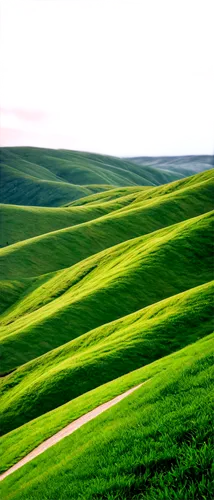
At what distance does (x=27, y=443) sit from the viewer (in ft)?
94.4

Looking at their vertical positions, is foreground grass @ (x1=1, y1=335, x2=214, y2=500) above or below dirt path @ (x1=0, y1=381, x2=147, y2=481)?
above

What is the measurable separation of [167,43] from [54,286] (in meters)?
100

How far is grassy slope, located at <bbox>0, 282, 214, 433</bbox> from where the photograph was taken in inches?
1690

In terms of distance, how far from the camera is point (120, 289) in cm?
7388

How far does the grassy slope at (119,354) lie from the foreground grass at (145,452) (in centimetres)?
2122

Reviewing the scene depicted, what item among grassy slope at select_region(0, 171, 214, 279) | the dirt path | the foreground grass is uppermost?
the foreground grass

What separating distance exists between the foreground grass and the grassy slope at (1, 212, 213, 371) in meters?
47.4

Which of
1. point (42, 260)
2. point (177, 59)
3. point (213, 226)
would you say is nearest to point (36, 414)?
point (177, 59)

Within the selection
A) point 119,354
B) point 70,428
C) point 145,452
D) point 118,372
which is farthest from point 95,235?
point 145,452

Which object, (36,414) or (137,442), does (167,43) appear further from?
(36,414)

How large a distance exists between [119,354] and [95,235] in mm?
110144

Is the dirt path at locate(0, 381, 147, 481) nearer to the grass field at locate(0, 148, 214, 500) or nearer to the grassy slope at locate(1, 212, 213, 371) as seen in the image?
the grass field at locate(0, 148, 214, 500)

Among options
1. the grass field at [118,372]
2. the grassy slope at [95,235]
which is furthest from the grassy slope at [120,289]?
the grassy slope at [95,235]

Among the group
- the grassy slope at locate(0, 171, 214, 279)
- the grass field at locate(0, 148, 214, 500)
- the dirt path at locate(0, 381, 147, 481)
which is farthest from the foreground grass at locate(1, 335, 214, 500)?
the grassy slope at locate(0, 171, 214, 279)
